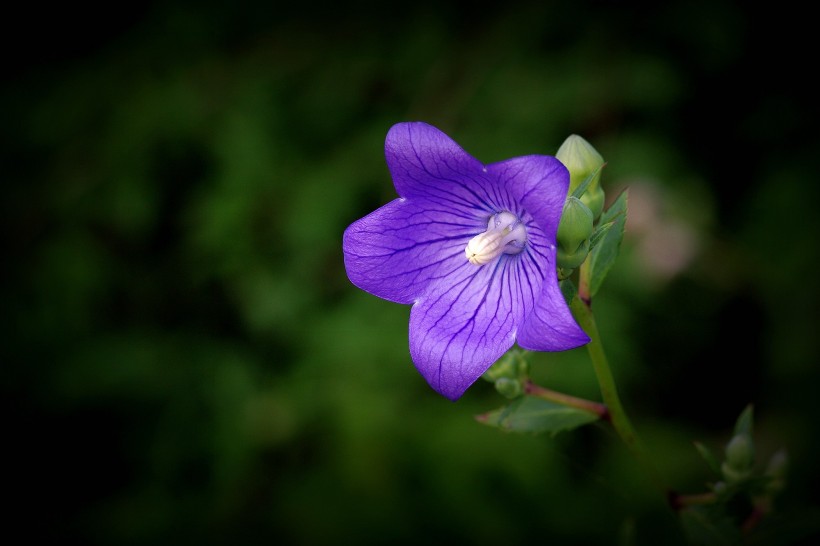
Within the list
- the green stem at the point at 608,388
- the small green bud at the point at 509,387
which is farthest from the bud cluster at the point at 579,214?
the small green bud at the point at 509,387

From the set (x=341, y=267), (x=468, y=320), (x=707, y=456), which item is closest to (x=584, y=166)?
(x=468, y=320)

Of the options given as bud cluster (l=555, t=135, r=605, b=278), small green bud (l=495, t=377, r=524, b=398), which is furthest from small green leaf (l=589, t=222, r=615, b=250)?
small green bud (l=495, t=377, r=524, b=398)

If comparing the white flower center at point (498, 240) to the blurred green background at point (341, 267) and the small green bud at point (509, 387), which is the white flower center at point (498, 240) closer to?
the small green bud at point (509, 387)

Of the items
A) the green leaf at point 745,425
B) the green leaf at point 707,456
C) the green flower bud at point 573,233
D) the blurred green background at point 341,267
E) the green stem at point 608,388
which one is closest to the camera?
the green flower bud at point 573,233

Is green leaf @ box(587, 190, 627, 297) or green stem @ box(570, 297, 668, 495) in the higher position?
green leaf @ box(587, 190, 627, 297)

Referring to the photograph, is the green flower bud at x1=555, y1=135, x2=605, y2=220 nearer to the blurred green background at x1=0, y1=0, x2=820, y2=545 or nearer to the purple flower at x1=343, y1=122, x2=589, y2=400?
the purple flower at x1=343, y1=122, x2=589, y2=400

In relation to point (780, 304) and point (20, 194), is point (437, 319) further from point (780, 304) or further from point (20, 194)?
point (20, 194)
